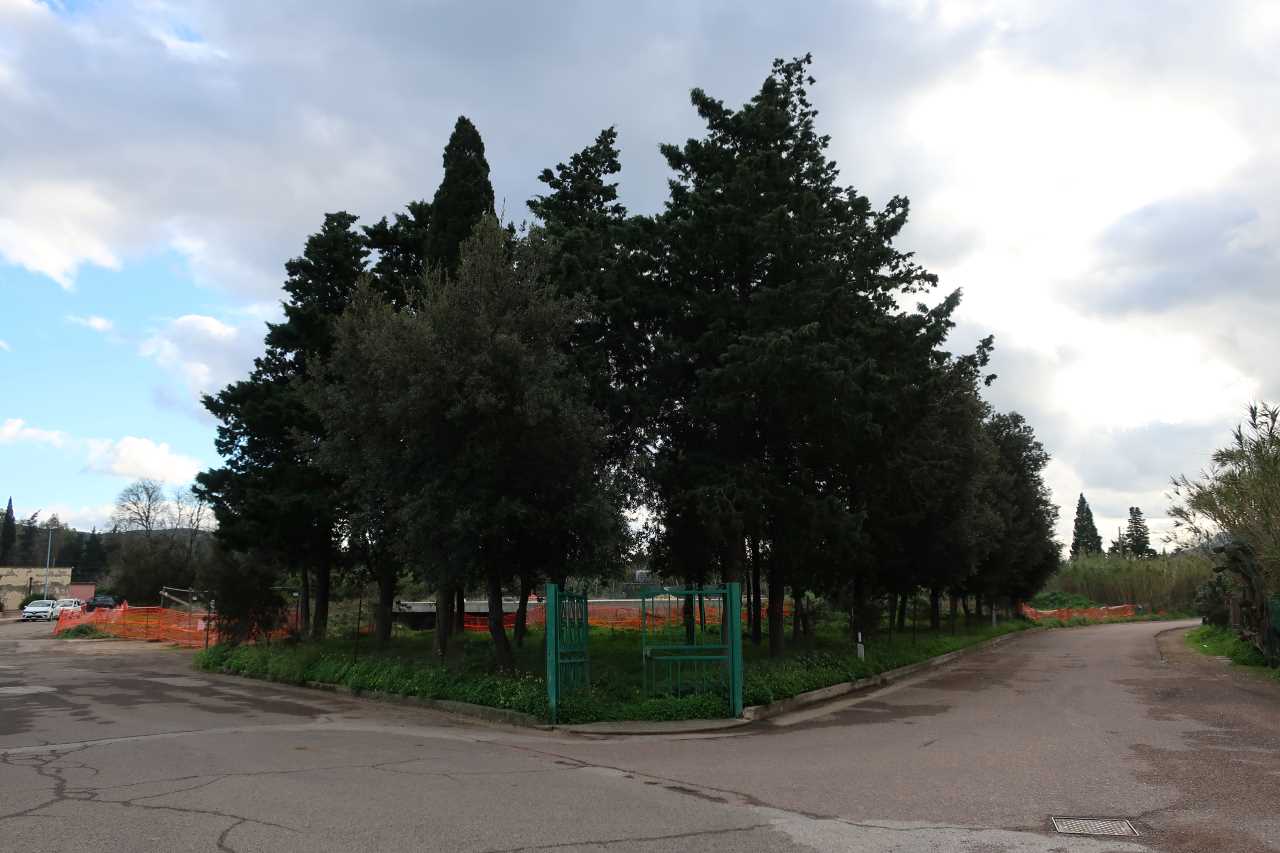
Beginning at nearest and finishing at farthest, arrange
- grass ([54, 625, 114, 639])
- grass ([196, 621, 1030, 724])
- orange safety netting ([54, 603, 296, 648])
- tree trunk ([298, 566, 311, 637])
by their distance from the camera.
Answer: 1. grass ([196, 621, 1030, 724])
2. tree trunk ([298, 566, 311, 637])
3. orange safety netting ([54, 603, 296, 648])
4. grass ([54, 625, 114, 639])

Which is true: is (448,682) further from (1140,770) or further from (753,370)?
(1140,770)

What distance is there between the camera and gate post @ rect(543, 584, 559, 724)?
589 inches

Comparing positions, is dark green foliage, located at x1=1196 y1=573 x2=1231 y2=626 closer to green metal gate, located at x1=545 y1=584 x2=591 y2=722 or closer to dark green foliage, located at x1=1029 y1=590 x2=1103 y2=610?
green metal gate, located at x1=545 y1=584 x2=591 y2=722

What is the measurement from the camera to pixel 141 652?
1449 inches

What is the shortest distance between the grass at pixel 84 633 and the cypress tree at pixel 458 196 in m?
36.2

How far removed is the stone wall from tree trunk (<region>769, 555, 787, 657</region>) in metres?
85.4

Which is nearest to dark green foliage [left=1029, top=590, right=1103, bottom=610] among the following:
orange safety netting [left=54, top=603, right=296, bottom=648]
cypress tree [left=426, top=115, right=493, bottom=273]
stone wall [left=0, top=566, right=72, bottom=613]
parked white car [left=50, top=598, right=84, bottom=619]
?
orange safety netting [left=54, top=603, right=296, bottom=648]

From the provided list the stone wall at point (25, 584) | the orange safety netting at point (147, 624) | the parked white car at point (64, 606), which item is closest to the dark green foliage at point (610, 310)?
the orange safety netting at point (147, 624)

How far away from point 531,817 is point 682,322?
571 inches

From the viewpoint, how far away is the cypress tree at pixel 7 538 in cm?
13262

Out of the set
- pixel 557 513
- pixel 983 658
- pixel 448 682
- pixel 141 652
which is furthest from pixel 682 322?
pixel 141 652

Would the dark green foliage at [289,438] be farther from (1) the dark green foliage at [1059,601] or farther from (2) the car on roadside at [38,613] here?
(1) the dark green foliage at [1059,601]

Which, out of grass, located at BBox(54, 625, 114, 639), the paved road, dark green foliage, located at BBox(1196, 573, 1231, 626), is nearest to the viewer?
the paved road

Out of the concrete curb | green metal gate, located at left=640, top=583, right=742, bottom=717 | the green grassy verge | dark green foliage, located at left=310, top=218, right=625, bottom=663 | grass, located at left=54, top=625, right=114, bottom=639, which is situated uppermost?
dark green foliage, located at left=310, top=218, right=625, bottom=663
